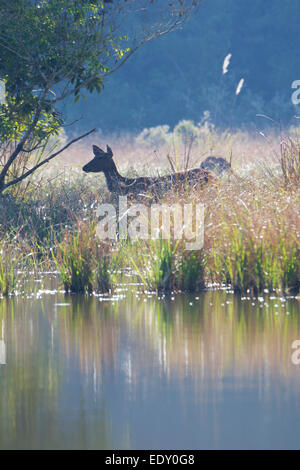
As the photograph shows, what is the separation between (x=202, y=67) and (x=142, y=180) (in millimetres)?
40264

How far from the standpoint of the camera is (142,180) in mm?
14672

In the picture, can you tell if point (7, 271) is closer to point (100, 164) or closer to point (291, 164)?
point (291, 164)

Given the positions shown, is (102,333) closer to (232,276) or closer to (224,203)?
(232,276)

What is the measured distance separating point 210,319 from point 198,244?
7.05 feet

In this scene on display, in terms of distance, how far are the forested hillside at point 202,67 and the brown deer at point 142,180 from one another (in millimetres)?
35883

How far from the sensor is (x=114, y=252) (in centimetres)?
1101

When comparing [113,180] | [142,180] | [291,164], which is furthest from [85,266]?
[113,180]

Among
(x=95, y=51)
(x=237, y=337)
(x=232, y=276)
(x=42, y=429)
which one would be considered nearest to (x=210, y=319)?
(x=237, y=337)

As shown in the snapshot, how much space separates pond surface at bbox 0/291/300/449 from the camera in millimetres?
5012

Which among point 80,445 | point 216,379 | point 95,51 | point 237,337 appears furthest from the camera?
point 95,51

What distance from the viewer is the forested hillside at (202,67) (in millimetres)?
52281

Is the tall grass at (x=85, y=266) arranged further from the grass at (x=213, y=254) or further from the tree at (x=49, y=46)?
the tree at (x=49, y=46)
